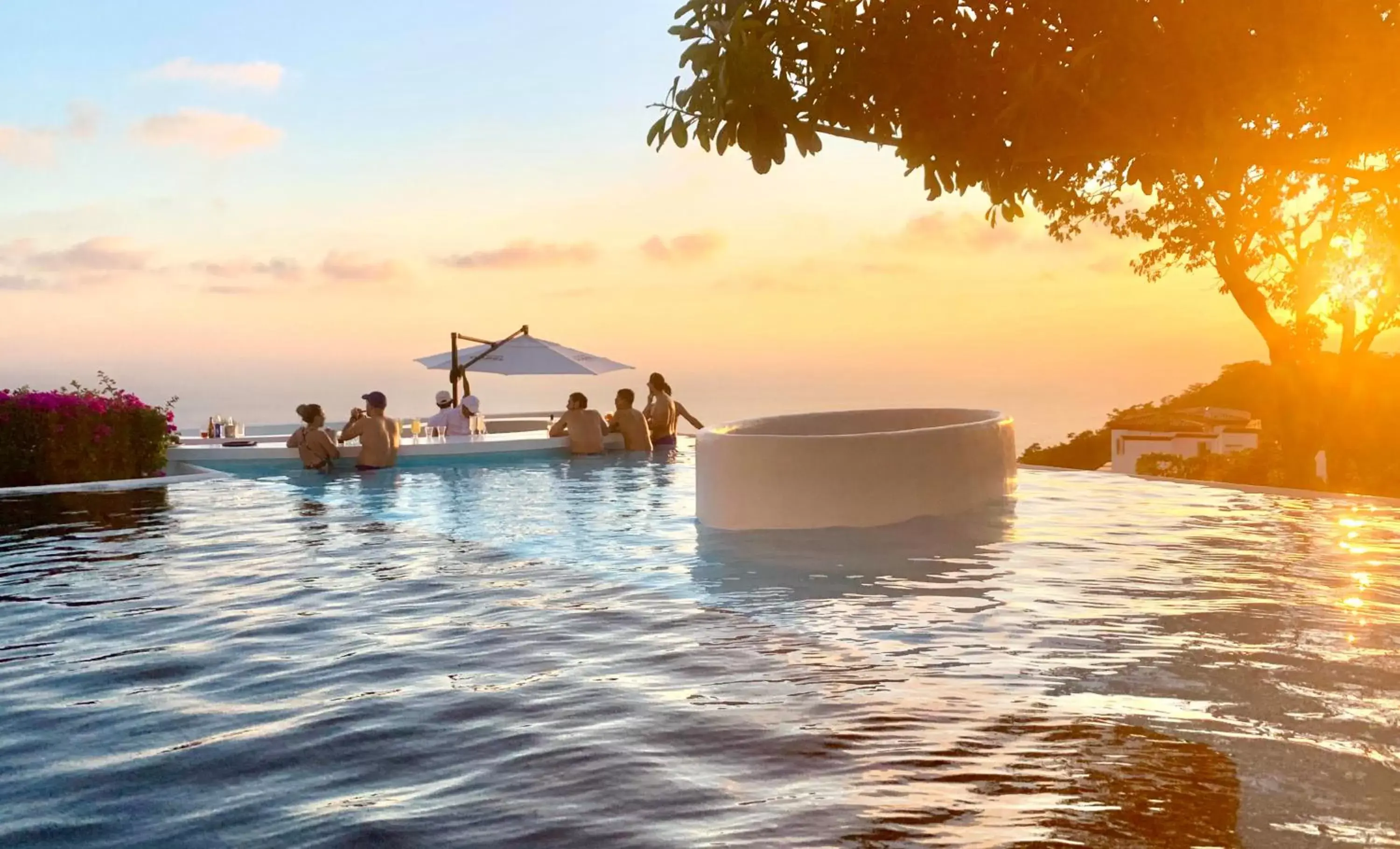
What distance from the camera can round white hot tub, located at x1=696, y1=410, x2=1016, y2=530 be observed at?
1116cm

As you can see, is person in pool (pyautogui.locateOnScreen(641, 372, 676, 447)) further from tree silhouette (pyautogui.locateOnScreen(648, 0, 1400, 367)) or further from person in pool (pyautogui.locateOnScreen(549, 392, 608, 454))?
tree silhouette (pyautogui.locateOnScreen(648, 0, 1400, 367))

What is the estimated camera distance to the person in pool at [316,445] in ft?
67.6

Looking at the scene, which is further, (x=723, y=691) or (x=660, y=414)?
(x=660, y=414)

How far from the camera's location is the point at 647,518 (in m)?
13.0

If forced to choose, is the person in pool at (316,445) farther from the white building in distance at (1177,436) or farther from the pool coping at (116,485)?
the white building in distance at (1177,436)

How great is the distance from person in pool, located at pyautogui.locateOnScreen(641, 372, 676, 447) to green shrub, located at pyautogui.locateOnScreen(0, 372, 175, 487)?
937cm

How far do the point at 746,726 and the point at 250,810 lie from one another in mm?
1901

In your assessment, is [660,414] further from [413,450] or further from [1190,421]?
[1190,421]

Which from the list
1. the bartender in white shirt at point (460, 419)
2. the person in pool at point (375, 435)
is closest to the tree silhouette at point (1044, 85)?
the person in pool at point (375, 435)

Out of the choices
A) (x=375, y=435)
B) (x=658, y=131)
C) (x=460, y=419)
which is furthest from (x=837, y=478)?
(x=460, y=419)

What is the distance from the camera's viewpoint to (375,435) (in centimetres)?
2042

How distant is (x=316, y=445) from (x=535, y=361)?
9.84 m

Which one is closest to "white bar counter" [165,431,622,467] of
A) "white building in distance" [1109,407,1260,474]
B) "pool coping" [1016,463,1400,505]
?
"pool coping" [1016,463,1400,505]

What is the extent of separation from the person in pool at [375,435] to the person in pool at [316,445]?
0.43 m
